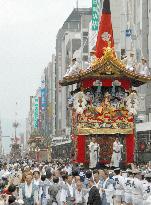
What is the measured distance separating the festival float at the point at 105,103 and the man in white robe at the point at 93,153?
847 mm

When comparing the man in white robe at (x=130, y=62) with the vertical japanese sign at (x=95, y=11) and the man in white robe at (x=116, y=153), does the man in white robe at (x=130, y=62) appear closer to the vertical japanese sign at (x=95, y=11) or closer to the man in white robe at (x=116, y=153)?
the man in white robe at (x=116, y=153)

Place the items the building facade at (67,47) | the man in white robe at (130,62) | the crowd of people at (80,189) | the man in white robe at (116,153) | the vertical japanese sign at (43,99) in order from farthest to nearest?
the vertical japanese sign at (43,99), the building facade at (67,47), the man in white robe at (130,62), the man in white robe at (116,153), the crowd of people at (80,189)

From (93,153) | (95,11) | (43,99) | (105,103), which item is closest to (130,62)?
(105,103)

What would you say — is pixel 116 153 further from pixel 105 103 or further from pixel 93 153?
pixel 105 103

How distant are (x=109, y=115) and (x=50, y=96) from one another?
98654 mm

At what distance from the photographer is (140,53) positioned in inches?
2067

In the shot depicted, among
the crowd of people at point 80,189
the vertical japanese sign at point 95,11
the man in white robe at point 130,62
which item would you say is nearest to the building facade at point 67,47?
the vertical japanese sign at point 95,11

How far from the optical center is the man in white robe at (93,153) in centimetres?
2792

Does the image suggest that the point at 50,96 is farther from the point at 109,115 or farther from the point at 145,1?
the point at 109,115

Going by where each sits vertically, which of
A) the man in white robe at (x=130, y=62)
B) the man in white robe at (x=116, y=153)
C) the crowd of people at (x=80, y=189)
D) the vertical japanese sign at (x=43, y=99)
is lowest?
the crowd of people at (x=80, y=189)

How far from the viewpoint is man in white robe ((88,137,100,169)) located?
27922mm

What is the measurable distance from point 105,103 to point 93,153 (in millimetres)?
2779

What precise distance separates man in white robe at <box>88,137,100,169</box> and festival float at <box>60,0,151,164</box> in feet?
2.78

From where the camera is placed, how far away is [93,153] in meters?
28.2
